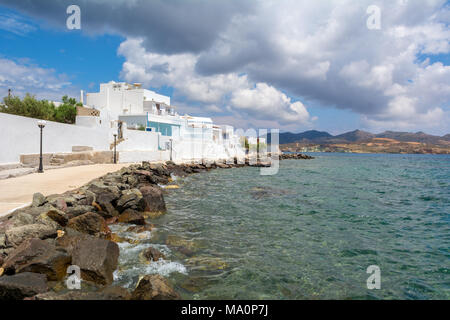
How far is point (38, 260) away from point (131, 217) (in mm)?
4291

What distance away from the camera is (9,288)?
3.95 meters

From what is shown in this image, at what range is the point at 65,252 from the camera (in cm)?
531

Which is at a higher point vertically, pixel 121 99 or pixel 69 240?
pixel 121 99

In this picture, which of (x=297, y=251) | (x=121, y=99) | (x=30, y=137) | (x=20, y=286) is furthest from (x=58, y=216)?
(x=121, y=99)

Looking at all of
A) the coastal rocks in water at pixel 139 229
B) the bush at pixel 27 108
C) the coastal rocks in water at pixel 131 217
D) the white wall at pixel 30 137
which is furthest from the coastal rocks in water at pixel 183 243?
the bush at pixel 27 108

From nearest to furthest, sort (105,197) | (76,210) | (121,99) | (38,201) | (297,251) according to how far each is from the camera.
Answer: (297,251), (38,201), (76,210), (105,197), (121,99)

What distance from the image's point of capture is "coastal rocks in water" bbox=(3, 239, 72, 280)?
4633 millimetres

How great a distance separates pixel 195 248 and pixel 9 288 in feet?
13.3

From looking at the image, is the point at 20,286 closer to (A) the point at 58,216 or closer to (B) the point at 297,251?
(A) the point at 58,216

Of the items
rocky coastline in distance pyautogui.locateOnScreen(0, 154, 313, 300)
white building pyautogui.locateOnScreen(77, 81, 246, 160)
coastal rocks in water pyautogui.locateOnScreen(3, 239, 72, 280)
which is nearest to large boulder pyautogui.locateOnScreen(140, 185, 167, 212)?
rocky coastline in distance pyautogui.locateOnScreen(0, 154, 313, 300)

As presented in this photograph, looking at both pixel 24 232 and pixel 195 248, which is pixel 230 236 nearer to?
pixel 195 248

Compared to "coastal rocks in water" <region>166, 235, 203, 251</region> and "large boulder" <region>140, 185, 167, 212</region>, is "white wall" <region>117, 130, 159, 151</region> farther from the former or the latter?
"coastal rocks in water" <region>166, 235, 203, 251</region>
